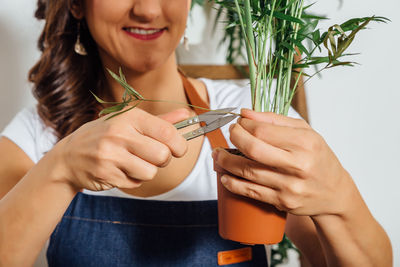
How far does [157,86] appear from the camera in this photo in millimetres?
1151

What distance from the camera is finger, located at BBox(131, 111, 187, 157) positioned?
25.0 inches

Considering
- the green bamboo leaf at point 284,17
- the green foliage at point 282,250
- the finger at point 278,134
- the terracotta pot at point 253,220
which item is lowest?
the green foliage at point 282,250

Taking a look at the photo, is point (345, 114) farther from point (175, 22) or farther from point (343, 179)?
point (343, 179)

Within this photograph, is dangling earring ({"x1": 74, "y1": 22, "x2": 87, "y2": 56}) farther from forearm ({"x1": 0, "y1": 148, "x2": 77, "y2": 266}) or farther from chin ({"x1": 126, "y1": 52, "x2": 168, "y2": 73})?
forearm ({"x1": 0, "y1": 148, "x2": 77, "y2": 266})

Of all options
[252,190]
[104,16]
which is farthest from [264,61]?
[104,16]

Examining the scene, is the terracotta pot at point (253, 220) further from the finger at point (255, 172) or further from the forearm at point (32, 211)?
the forearm at point (32, 211)

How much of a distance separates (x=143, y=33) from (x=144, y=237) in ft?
1.77

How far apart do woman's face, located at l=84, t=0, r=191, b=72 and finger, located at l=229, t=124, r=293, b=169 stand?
0.50 m

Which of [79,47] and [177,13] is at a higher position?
[177,13]

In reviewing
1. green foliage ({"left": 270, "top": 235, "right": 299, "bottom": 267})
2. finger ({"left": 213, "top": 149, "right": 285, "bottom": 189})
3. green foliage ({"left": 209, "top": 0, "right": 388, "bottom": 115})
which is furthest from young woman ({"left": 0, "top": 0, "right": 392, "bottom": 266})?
green foliage ({"left": 270, "top": 235, "right": 299, "bottom": 267})

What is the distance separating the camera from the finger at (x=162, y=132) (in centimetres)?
64

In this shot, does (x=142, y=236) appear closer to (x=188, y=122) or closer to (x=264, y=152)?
(x=188, y=122)

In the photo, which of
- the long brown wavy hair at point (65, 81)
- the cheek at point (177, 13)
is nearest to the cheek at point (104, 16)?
the cheek at point (177, 13)

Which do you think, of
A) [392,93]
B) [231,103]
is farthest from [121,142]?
[392,93]
